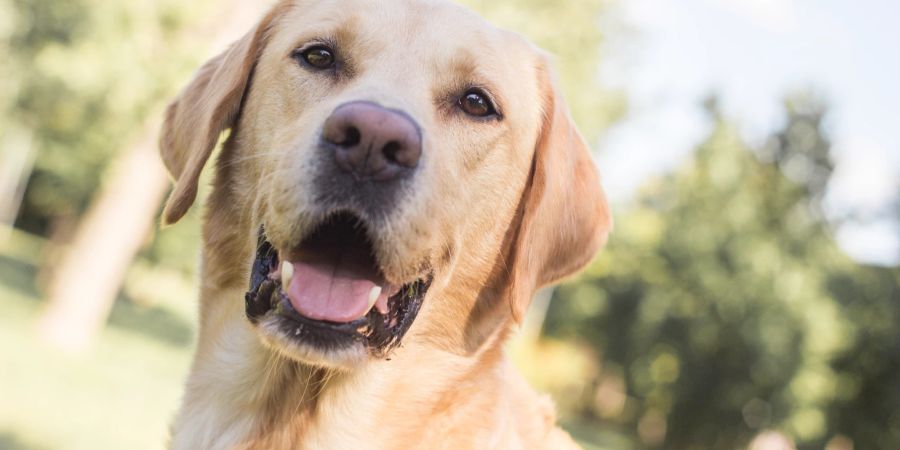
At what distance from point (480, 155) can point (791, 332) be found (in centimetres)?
2398

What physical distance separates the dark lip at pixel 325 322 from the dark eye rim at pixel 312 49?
712 millimetres

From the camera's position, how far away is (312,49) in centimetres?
369

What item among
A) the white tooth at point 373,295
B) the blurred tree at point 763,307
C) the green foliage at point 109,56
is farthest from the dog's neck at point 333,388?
the blurred tree at point 763,307

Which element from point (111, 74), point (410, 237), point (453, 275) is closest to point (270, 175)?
point (410, 237)

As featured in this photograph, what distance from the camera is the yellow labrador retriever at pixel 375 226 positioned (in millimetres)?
3139

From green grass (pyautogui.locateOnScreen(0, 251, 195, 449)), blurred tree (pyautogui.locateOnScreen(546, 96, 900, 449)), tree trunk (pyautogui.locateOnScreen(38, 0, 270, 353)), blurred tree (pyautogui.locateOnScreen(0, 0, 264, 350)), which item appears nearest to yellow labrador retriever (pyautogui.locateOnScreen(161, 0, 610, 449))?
green grass (pyautogui.locateOnScreen(0, 251, 195, 449))

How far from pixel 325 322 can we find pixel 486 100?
48.2 inches

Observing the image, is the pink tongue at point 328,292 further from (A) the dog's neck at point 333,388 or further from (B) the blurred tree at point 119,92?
(B) the blurred tree at point 119,92

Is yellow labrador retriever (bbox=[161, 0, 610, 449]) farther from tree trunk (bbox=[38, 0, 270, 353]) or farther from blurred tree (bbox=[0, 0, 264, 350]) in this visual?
tree trunk (bbox=[38, 0, 270, 353])

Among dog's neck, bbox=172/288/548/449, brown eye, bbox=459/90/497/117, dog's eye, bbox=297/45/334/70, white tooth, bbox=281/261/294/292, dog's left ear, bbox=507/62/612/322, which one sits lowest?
dog's neck, bbox=172/288/548/449

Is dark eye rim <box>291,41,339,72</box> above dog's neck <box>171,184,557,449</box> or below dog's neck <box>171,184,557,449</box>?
above

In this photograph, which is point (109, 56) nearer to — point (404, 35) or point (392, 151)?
point (404, 35)

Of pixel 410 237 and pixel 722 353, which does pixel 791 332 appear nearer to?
pixel 722 353

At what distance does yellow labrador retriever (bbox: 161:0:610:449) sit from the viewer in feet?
10.3
